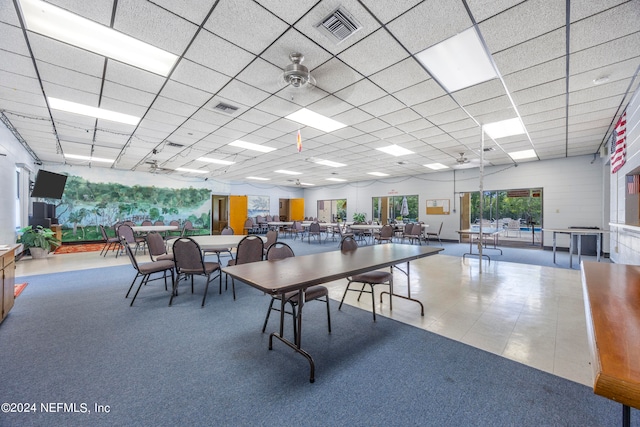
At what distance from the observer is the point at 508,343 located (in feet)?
7.79

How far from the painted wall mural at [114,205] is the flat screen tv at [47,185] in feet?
9.14

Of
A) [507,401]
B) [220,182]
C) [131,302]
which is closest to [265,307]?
[131,302]

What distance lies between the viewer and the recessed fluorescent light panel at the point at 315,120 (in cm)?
456

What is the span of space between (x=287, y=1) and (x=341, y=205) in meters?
13.4

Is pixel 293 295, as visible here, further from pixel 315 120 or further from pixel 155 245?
pixel 315 120

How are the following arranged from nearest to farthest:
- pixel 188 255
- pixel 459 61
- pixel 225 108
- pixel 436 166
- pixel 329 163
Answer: pixel 459 61, pixel 188 255, pixel 225 108, pixel 329 163, pixel 436 166

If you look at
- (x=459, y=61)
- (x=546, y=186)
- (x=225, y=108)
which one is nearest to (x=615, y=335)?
(x=459, y=61)

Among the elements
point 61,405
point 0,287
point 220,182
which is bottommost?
point 61,405

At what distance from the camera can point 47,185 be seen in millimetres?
6980

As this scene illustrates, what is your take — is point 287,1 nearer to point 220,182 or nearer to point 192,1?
point 192,1

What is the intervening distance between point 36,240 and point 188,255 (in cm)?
612

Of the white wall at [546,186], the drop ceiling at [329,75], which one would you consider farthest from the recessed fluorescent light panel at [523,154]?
the white wall at [546,186]

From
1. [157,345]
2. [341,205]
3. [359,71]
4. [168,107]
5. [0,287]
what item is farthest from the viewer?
[341,205]

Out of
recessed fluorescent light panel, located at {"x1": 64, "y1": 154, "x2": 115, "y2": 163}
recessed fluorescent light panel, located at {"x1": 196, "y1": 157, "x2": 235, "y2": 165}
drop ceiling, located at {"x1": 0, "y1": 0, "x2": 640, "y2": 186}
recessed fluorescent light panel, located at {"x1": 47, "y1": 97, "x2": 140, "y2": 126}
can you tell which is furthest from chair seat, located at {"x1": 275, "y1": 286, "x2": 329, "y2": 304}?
recessed fluorescent light panel, located at {"x1": 64, "y1": 154, "x2": 115, "y2": 163}
